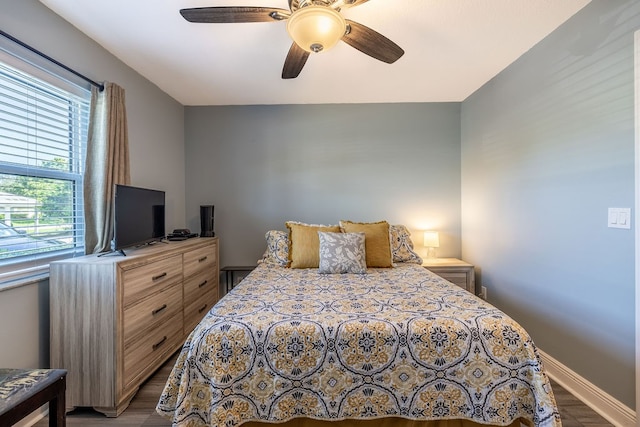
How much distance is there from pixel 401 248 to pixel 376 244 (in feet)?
1.27

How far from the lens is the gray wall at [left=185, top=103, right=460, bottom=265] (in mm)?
3428

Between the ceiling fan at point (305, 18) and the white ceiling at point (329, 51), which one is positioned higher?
the white ceiling at point (329, 51)

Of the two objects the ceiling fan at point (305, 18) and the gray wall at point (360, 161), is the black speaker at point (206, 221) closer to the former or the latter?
the gray wall at point (360, 161)

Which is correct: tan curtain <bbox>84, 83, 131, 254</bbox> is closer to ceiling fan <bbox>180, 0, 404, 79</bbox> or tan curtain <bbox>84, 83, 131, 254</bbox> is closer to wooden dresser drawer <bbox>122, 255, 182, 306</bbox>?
wooden dresser drawer <bbox>122, 255, 182, 306</bbox>

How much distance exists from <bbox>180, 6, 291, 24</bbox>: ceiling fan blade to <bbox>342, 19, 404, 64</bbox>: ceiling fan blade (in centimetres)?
39

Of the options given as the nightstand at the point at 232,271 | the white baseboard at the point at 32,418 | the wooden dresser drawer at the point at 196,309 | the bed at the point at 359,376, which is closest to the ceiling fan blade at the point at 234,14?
the bed at the point at 359,376

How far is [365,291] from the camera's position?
1.92m

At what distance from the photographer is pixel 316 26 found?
1477mm

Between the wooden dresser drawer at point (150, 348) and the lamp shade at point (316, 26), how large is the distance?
211cm

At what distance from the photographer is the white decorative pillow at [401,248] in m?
2.86

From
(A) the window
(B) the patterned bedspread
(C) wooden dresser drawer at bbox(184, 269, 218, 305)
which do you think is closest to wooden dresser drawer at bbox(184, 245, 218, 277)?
(C) wooden dresser drawer at bbox(184, 269, 218, 305)

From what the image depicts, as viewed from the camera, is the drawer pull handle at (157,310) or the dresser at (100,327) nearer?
the dresser at (100,327)

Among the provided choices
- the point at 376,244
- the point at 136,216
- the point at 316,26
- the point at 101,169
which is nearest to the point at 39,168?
the point at 101,169

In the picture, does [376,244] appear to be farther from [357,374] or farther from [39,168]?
[39,168]
